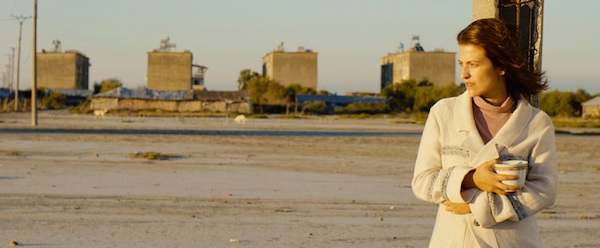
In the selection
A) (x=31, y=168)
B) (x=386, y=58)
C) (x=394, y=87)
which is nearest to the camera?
(x=31, y=168)

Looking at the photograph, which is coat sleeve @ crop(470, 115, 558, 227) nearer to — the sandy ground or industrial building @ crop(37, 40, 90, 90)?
the sandy ground

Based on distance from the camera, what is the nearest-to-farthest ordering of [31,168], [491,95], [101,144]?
[491,95], [31,168], [101,144]

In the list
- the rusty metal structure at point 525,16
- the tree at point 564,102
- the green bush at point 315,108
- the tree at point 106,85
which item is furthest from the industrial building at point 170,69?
the rusty metal structure at point 525,16

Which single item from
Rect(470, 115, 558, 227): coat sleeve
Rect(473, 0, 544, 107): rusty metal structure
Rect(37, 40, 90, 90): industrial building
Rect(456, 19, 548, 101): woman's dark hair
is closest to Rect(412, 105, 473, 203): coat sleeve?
Rect(470, 115, 558, 227): coat sleeve

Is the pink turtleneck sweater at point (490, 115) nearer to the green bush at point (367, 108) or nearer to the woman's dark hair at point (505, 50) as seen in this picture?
the woman's dark hair at point (505, 50)

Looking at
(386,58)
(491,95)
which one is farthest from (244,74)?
(491,95)

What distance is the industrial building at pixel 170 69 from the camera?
140 m

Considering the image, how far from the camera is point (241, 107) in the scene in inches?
3199

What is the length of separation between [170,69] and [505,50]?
139263 mm

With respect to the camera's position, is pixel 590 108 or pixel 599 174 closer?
pixel 599 174

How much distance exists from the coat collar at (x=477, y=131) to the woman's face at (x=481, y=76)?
6 centimetres

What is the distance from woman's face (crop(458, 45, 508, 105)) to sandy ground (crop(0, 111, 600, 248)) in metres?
4.50

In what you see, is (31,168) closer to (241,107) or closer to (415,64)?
(241,107)

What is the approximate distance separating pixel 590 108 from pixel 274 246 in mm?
80920
